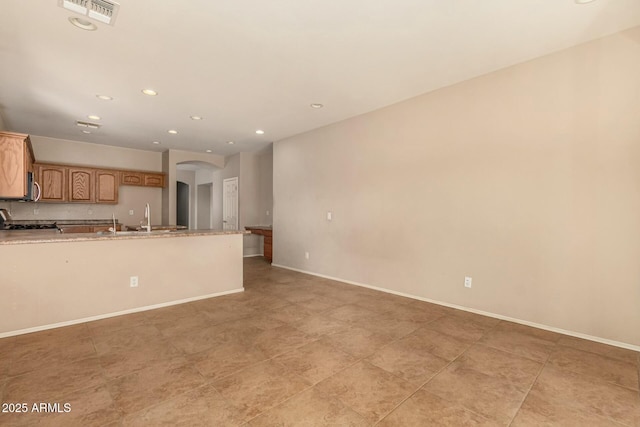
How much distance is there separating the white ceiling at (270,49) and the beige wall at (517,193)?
338mm

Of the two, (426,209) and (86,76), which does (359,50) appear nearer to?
(426,209)

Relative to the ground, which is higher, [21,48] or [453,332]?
[21,48]

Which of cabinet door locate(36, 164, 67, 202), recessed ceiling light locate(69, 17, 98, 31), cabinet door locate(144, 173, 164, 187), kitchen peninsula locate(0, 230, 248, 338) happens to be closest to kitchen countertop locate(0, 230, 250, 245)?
kitchen peninsula locate(0, 230, 248, 338)

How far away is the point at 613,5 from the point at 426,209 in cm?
243

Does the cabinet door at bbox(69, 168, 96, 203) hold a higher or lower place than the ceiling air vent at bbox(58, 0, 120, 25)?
lower

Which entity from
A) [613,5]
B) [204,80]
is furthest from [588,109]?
[204,80]

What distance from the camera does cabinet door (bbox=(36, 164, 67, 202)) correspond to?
5992 millimetres

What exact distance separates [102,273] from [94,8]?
2.59m

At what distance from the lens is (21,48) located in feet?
9.27

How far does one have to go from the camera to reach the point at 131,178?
710 cm

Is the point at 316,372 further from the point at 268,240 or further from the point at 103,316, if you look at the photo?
the point at 268,240

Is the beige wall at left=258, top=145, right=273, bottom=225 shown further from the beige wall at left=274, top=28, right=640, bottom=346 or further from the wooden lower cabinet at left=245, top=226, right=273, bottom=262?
the beige wall at left=274, top=28, right=640, bottom=346

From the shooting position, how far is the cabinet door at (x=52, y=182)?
599 centimetres

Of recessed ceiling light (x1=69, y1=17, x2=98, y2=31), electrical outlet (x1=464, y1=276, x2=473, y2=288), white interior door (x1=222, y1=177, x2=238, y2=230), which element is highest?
recessed ceiling light (x1=69, y1=17, x2=98, y2=31)
